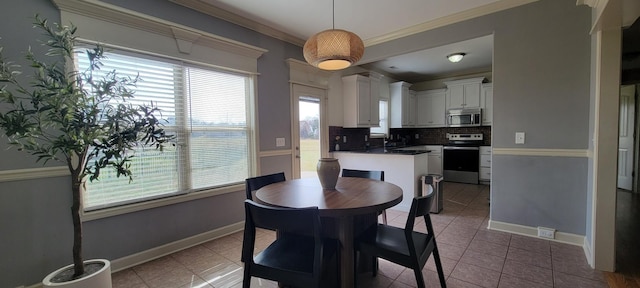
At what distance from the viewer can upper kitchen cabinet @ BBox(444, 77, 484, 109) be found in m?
5.75

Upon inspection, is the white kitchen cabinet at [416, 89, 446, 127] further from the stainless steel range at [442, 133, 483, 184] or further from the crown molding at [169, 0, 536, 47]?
the crown molding at [169, 0, 536, 47]

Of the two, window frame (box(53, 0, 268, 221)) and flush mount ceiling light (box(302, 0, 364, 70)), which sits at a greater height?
window frame (box(53, 0, 268, 221))

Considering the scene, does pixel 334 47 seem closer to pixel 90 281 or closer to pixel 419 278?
pixel 419 278

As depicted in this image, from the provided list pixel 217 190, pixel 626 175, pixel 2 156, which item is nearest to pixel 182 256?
pixel 217 190

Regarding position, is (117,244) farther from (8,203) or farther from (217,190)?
(217,190)

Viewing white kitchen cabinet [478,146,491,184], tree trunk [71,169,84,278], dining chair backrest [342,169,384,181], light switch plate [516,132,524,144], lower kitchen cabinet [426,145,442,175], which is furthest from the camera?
lower kitchen cabinet [426,145,442,175]

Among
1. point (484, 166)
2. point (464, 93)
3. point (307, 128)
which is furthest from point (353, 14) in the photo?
point (484, 166)

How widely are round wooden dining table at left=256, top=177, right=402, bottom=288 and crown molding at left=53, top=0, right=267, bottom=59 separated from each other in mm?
1808

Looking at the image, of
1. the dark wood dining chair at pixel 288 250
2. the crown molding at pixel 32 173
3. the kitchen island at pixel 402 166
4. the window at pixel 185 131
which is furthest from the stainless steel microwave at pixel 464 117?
the crown molding at pixel 32 173

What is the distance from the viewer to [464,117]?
5.91 meters

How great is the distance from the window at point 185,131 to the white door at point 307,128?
0.80 m

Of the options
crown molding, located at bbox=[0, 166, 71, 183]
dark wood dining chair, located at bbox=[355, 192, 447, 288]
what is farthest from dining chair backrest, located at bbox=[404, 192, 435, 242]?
crown molding, located at bbox=[0, 166, 71, 183]

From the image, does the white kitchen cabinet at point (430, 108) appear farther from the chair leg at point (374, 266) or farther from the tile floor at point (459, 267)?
the chair leg at point (374, 266)

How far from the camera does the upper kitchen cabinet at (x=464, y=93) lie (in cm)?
575
